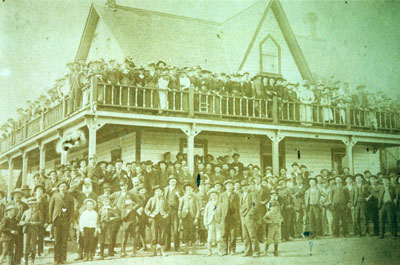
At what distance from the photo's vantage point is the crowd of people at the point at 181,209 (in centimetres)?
679

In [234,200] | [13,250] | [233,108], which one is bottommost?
[13,250]

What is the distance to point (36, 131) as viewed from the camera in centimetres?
1010

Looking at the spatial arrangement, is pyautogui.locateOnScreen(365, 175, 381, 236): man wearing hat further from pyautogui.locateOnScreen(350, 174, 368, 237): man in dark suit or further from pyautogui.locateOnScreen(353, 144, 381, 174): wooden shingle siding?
pyautogui.locateOnScreen(353, 144, 381, 174): wooden shingle siding

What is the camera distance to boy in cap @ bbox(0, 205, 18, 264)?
6465 mm

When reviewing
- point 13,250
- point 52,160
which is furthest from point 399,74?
point 52,160

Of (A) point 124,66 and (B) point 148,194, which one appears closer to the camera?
(B) point 148,194

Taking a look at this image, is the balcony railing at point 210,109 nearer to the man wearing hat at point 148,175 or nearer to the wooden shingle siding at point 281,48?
the man wearing hat at point 148,175

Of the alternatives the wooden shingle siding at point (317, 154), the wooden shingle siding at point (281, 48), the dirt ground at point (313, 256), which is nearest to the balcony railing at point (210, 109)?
the wooden shingle siding at point (317, 154)

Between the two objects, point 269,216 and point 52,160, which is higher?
point 52,160

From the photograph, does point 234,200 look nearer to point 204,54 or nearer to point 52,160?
point 204,54

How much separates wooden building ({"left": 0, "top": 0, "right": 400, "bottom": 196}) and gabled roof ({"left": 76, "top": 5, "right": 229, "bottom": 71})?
23 millimetres

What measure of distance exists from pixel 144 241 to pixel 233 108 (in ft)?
13.4

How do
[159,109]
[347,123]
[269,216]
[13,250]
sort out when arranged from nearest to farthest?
1. [13,250]
2. [269,216]
3. [159,109]
4. [347,123]

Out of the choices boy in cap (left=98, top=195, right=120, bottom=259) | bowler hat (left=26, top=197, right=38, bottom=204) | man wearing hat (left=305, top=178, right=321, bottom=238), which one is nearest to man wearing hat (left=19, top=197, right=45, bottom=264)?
bowler hat (left=26, top=197, right=38, bottom=204)
